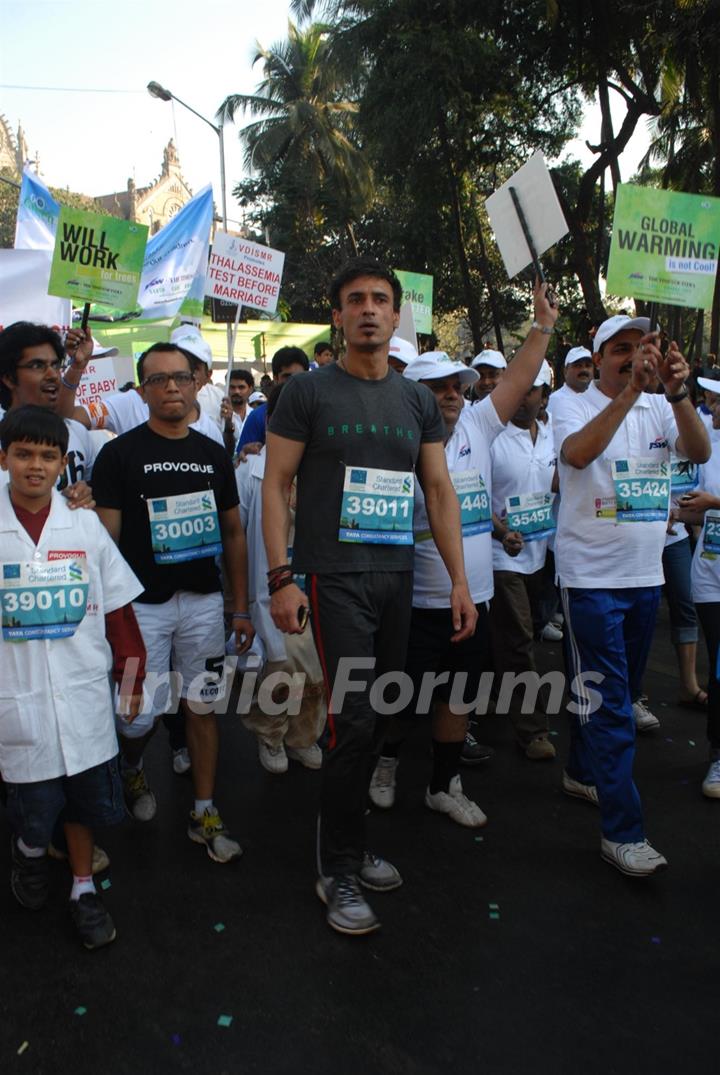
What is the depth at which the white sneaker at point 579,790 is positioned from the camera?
392cm

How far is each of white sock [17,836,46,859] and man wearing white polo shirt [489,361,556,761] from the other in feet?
7.57

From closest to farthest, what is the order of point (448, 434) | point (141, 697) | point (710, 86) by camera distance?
point (141, 697)
point (448, 434)
point (710, 86)

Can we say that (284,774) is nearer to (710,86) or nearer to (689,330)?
(710,86)

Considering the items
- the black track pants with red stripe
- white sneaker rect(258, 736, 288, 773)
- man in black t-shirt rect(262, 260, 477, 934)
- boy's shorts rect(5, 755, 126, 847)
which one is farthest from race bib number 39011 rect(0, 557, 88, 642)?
white sneaker rect(258, 736, 288, 773)

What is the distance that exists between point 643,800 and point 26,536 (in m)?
2.87

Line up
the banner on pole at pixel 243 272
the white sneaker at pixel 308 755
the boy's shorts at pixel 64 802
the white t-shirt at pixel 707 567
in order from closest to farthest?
the boy's shorts at pixel 64 802
the white t-shirt at pixel 707 567
the white sneaker at pixel 308 755
the banner on pole at pixel 243 272

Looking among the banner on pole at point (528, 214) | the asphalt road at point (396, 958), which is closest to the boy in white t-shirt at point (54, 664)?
the asphalt road at point (396, 958)

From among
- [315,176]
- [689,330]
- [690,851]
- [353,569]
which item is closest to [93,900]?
[353,569]

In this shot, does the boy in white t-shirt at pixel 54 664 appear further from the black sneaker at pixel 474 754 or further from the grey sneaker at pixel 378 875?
the black sneaker at pixel 474 754

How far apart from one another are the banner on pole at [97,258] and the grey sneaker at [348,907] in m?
3.88

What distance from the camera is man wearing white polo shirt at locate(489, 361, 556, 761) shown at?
4.55 metres

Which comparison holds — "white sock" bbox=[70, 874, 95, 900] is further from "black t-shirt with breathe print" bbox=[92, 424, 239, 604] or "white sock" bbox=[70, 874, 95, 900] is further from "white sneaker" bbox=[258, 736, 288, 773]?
"white sneaker" bbox=[258, 736, 288, 773]

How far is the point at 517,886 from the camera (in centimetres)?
326

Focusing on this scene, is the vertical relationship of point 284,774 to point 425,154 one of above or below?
below
